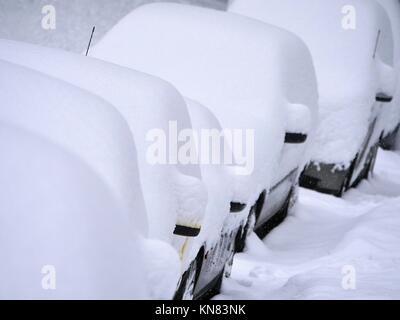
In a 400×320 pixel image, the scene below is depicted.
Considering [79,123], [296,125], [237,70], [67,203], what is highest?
[79,123]

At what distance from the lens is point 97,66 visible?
3.44 metres

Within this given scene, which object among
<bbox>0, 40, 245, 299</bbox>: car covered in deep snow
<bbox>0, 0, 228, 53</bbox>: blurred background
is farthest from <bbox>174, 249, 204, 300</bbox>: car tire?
<bbox>0, 0, 228, 53</bbox>: blurred background

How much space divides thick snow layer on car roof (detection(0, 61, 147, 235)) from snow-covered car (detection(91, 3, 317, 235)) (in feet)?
6.73

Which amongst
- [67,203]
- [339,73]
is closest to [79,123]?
[67,203]

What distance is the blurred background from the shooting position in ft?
29.7

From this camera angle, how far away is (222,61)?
5.22 m

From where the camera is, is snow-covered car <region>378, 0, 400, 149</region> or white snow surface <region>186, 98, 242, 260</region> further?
snow-covered car <region>378, 0, 400, 149</region>

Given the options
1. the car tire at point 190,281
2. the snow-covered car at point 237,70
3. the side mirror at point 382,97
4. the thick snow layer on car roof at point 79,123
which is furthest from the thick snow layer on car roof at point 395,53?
the thick snow layer on car roof at point 79,123

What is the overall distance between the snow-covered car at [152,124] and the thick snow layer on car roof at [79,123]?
1.33 ft

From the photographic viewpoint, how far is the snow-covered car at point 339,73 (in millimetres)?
7449

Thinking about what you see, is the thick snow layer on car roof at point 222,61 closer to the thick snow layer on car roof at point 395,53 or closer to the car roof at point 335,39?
the car roof at point 335,39

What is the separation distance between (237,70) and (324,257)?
1.46m

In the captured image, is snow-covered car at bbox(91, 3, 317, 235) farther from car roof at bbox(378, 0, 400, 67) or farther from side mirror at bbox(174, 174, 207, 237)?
car roof at bbox(378, 0, 400, 67)

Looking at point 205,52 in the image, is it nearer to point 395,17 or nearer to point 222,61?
point 222,61
